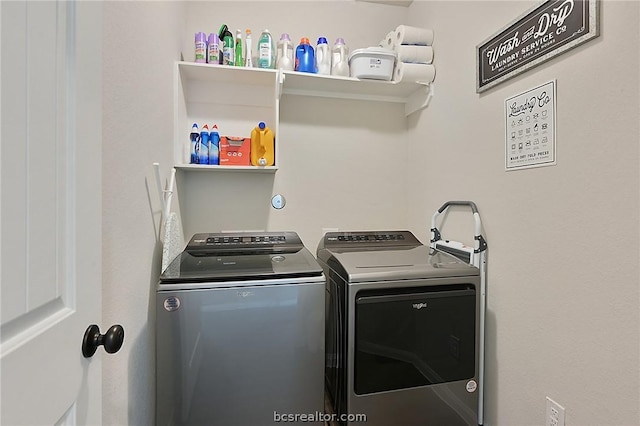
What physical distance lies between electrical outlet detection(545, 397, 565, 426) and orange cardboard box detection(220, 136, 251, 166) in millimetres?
1811

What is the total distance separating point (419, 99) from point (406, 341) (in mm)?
1559

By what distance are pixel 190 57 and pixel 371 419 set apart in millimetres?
2279

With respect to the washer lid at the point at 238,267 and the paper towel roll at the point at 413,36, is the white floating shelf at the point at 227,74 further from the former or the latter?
the washer lid at the point at 238,267

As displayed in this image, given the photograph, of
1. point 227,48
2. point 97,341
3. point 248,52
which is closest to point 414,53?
point 248,52

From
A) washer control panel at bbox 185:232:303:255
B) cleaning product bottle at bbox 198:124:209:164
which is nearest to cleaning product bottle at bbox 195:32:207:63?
cleaning product bottle at bbox 198:124:209:164

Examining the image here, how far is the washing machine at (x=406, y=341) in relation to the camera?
131 centimetres

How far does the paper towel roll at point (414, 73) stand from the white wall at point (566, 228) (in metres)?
0.22

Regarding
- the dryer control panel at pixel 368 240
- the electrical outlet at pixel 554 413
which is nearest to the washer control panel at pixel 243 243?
the dryer control panel at pixel 368 240

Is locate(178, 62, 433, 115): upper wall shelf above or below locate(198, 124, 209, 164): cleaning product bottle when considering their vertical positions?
above

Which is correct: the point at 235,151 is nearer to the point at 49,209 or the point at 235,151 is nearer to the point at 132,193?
the point at 132,193

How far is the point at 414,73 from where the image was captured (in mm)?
1895

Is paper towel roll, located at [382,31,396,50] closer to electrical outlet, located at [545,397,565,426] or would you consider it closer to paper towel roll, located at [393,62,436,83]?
paper towel roll, located at [393,62,436,83]

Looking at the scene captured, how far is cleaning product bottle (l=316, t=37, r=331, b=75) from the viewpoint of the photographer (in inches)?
75.5

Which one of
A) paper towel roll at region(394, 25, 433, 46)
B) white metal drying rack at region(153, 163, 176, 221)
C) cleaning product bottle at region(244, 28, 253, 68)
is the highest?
paper towel roll at region(394, 25, 433, 46)
